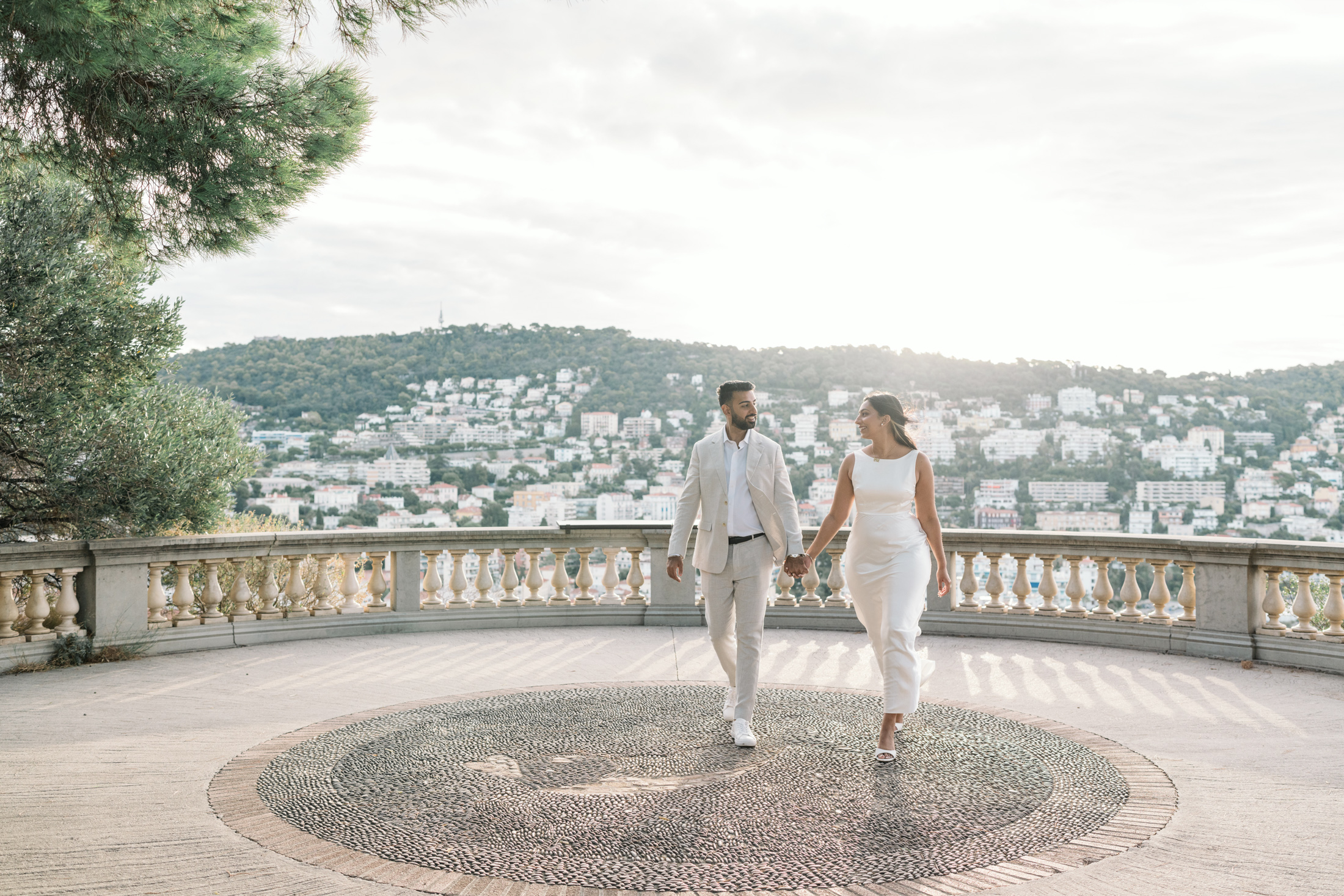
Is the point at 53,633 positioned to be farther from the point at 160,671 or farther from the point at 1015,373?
the point at 1015,373

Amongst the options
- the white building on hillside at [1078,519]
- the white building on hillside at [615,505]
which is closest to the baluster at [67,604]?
the white building on hillside at [615,505]

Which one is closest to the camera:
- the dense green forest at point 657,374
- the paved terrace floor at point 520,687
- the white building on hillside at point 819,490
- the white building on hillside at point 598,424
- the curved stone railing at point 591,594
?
the paved terrace floor at point 520,687

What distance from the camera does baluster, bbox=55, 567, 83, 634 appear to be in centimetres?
753

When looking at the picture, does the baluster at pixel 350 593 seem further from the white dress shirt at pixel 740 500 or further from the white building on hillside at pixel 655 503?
the white building on hillside at pixel 655 503

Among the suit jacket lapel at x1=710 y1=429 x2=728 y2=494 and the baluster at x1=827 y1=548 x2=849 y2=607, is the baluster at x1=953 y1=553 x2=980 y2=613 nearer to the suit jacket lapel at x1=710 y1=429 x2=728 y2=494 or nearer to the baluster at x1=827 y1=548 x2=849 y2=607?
the baluster at x1=827 y1=548 x2=849 y2=607

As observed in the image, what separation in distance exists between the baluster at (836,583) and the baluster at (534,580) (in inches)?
109

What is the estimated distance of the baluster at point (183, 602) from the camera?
26.6 ft

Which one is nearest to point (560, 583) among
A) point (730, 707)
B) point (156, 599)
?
point (156, 599)

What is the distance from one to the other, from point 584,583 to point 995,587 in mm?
3897

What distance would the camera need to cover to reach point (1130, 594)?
326 inches

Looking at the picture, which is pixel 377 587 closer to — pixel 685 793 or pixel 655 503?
pixel 685 793

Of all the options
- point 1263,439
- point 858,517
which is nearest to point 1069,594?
point 858,517

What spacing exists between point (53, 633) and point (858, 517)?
6.33 metres

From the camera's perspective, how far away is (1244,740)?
526 centimetres
